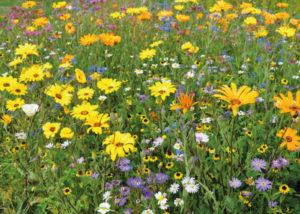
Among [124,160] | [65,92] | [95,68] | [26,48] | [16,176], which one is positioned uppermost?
[26,48]

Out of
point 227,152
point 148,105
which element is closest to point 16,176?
point 148,105

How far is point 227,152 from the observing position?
5.55 feet

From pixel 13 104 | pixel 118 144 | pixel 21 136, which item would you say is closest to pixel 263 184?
pixel 118 144

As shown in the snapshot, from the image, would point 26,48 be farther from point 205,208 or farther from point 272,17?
point 272,17

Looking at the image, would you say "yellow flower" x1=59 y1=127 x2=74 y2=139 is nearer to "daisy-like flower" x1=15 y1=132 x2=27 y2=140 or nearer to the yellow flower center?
"daisy-like flower" x1=15 y1=132 x2=27 y2=140

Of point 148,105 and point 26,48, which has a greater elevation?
point 26,48

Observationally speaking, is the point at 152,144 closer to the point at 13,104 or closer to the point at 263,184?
the point at 263,184

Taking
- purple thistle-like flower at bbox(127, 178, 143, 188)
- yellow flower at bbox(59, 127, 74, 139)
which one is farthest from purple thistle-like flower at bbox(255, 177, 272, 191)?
yellow flower at bbox(59, 127, 74, 139)

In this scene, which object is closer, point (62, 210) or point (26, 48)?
point (62, 210)

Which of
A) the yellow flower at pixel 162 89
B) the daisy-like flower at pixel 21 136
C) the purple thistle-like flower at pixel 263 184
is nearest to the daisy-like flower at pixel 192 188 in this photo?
the purple thistle-like flower at pixel 263 184

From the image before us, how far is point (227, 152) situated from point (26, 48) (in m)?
1.82

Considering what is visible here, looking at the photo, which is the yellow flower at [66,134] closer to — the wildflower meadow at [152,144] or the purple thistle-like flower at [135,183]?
the wildflower meadow at [152,144]

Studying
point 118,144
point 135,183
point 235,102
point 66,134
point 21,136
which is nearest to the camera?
point 235,102

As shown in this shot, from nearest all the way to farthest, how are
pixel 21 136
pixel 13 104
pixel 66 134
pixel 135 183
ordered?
1. pixel 135 183
2. pixel 66 134
3. pixel 21 136
4. pixel 13 104
